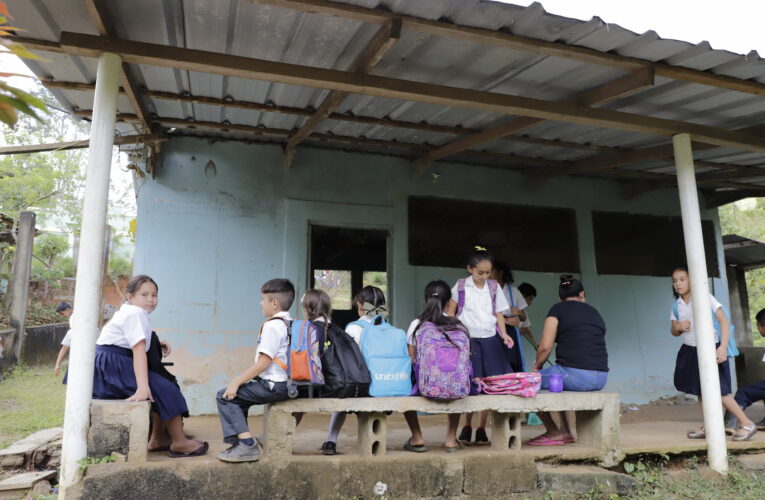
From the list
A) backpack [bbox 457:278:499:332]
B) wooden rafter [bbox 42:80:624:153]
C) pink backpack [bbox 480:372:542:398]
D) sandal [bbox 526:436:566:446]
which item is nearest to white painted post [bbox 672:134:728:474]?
sandal [bbox 526:436:566:446]

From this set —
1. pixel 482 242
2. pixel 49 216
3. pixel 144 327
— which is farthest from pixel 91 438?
pixel 49 216

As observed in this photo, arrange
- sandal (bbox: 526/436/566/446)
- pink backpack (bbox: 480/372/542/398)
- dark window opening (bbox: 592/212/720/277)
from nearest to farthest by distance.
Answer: pink backpack (bbox: 480/372/542/398)
sandal (bbox: 526/436/566/446)
dark window opening (bbox: 592/212/720/277)

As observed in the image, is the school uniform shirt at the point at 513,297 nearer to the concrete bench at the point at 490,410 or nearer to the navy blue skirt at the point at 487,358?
the navy blue skirt at the point at 487,358

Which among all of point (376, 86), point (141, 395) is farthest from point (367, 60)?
point (141, 395)

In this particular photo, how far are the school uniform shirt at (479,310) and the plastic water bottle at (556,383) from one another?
1.89ft

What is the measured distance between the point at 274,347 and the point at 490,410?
5.57 ft

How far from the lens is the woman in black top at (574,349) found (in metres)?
4.42

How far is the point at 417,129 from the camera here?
5.84 m

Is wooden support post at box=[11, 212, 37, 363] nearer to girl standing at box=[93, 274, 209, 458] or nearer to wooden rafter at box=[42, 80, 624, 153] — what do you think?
wooden rafter at box=[42, 80, 624, 153]

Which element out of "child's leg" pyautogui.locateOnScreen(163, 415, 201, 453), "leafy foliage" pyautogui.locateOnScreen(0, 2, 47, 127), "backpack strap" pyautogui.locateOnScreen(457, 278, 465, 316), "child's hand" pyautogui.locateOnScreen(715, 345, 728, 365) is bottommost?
"child's leg" pyautogui.locateOnScreen(163, 415, 201, 453)

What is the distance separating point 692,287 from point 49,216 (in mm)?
21383

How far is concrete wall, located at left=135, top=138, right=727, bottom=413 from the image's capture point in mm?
6234

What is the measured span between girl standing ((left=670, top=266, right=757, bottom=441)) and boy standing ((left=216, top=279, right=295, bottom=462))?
3698mm

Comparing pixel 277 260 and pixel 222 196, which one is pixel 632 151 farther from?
pixel 222 196
